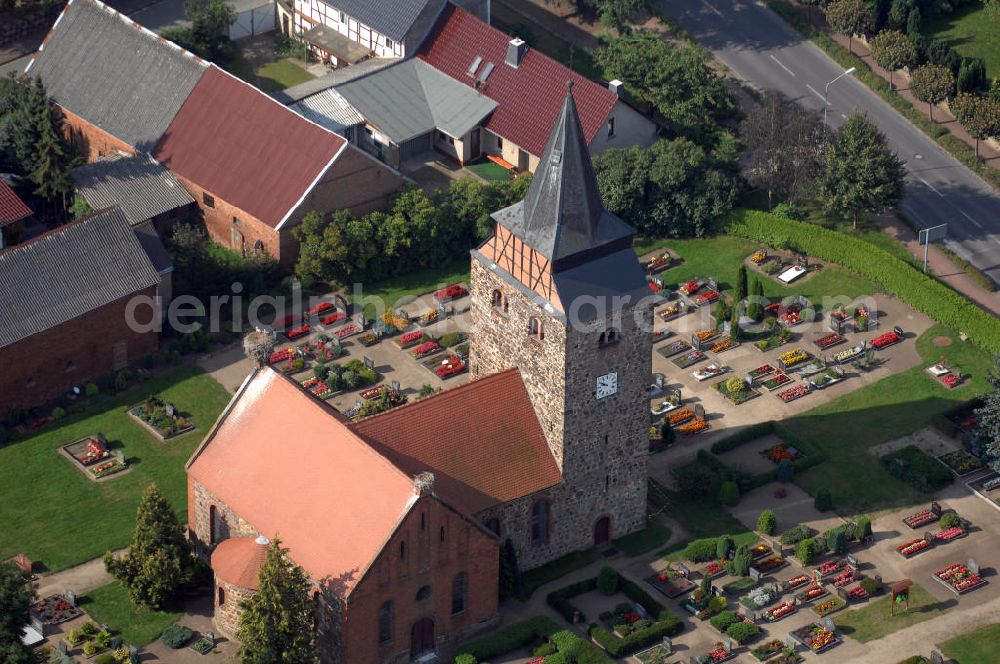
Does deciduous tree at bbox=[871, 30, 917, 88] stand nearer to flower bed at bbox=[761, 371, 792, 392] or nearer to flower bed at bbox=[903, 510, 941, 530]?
flower bed at bbox=[761, 371, 792, 392]

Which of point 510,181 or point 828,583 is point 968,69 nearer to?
point 510,181

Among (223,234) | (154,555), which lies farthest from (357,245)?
(154,555)

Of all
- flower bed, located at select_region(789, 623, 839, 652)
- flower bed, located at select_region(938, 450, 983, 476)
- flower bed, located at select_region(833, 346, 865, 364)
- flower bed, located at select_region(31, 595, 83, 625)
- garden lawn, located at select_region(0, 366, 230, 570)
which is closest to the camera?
flower bed, located at select_region(789, 623, 839, 652)

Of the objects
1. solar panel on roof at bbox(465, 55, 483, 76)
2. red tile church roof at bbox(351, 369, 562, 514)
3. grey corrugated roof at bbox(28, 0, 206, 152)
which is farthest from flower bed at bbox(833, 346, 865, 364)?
grey corrugated roof at bbox(28, 0, 206, 152)

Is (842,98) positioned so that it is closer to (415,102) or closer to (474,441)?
(415,102)

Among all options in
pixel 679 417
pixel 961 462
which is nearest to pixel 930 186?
pixel 961 462

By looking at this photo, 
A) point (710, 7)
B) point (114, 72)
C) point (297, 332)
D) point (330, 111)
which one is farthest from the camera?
point (710, 7)
